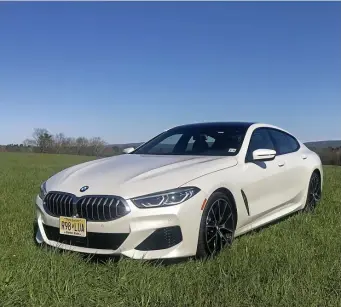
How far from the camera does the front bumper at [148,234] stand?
3471 millimetres

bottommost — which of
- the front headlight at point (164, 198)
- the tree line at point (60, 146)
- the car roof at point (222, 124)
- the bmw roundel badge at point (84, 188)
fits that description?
the tree line at point (60, 146)

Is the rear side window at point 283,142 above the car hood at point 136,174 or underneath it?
underneath

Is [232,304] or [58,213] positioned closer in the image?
[232,304]

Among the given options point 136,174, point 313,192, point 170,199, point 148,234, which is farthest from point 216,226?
point 313,192

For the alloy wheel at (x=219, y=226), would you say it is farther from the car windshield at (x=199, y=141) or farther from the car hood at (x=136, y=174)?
the car windshield at (x=199, y=141)

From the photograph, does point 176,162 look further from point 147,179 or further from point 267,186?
point 267,186

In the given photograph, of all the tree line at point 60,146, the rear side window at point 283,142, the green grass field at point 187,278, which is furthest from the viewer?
the tree line at point 60,146

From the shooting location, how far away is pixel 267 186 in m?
4.87

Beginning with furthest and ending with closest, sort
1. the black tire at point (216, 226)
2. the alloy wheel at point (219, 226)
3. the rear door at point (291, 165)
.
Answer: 1. the rear door at point (291, 165)
2. the alloy wheel at point (219, 226)
3. the black tire at point (216, 226)

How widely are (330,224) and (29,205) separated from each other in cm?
460

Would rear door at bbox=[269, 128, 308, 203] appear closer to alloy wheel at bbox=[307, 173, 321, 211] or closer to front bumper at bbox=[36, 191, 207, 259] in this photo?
alloy wheel at bbox=[307, 173, 321, 211]

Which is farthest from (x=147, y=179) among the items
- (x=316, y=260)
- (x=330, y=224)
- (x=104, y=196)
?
(x=330, y=224)

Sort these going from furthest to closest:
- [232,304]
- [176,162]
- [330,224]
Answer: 1. [330,224]
2. [176,162]
3. [232,304]

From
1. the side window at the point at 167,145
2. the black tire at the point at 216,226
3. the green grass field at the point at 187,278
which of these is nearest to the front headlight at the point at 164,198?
the black tire at the point at 216,226
